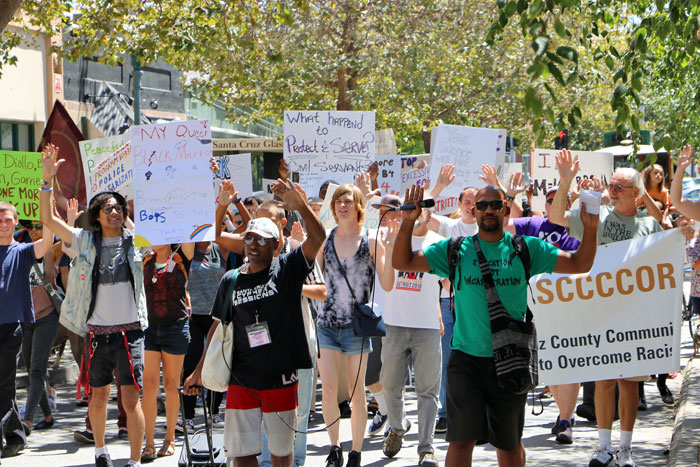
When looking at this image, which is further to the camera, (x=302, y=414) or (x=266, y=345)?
(x=302, y=414)

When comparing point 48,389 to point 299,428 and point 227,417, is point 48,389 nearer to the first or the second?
point 299,428

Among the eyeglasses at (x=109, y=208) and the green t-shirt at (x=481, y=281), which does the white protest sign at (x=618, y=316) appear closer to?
the green t-shirt at (x=481, y=281)

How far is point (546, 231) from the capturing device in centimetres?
766

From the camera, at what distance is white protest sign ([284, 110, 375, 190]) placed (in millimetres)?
11383

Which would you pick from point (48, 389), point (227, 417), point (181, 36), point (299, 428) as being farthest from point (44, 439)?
point (181, 36)

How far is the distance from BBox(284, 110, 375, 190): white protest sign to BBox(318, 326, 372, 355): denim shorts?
4.54 meters

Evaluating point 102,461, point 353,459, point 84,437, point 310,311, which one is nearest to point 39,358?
point 84,437

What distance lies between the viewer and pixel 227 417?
18.5 feet

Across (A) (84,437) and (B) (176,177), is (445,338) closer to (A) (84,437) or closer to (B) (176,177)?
(B) (176,177)

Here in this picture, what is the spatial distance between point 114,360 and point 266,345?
1904 millimetres

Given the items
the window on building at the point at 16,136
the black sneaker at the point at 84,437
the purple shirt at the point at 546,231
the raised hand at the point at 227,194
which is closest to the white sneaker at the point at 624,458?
the purple shirt at the point at 546,231

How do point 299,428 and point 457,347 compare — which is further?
point 299,428

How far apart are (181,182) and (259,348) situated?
7.52 ft

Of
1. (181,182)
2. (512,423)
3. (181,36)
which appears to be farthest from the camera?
(181,36)
